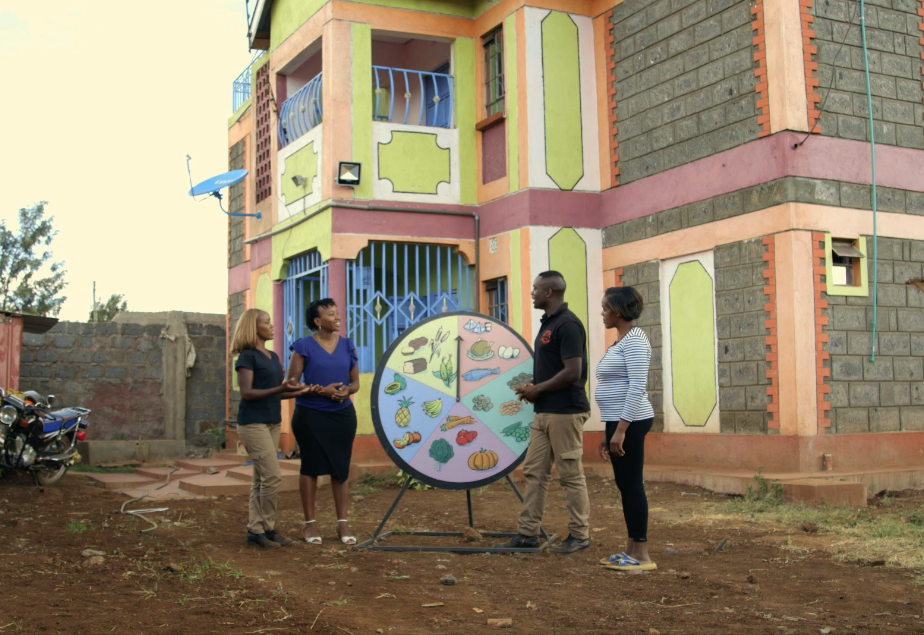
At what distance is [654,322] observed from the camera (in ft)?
36.9

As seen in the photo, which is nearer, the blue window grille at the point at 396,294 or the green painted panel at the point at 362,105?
the blue window grille at the point at 396,294

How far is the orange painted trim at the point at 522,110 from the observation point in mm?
11719

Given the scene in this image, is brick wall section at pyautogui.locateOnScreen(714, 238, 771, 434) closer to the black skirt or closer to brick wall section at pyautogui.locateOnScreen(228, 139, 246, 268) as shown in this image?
the black skirt

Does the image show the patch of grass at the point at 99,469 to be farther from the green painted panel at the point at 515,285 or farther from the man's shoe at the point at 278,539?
the man's shoe at the point at 278,539

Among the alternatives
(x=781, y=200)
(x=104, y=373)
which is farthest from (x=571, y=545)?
(x=104, y=373)

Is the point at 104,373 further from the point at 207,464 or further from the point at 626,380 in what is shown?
the point at 626,380

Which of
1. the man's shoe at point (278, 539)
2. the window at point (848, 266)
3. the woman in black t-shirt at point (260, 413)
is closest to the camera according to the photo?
the woman in black t-shirt at point (260, 413)

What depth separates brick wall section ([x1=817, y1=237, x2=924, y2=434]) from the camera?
956cm

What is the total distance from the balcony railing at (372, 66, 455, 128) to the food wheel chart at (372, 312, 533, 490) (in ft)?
19.2

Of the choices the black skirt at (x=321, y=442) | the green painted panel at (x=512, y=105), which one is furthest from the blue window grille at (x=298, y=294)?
the black skirt at (x=321, y=442)

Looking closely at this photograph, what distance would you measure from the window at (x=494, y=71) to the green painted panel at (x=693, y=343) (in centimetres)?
344

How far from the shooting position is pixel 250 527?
6777 millimetres

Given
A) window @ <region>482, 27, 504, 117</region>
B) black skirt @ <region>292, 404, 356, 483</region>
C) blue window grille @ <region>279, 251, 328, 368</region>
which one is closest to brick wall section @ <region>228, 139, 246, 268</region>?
blue window grille @ <region>279, 251, 328, 368</region>

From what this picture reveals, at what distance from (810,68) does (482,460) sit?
223 inches
